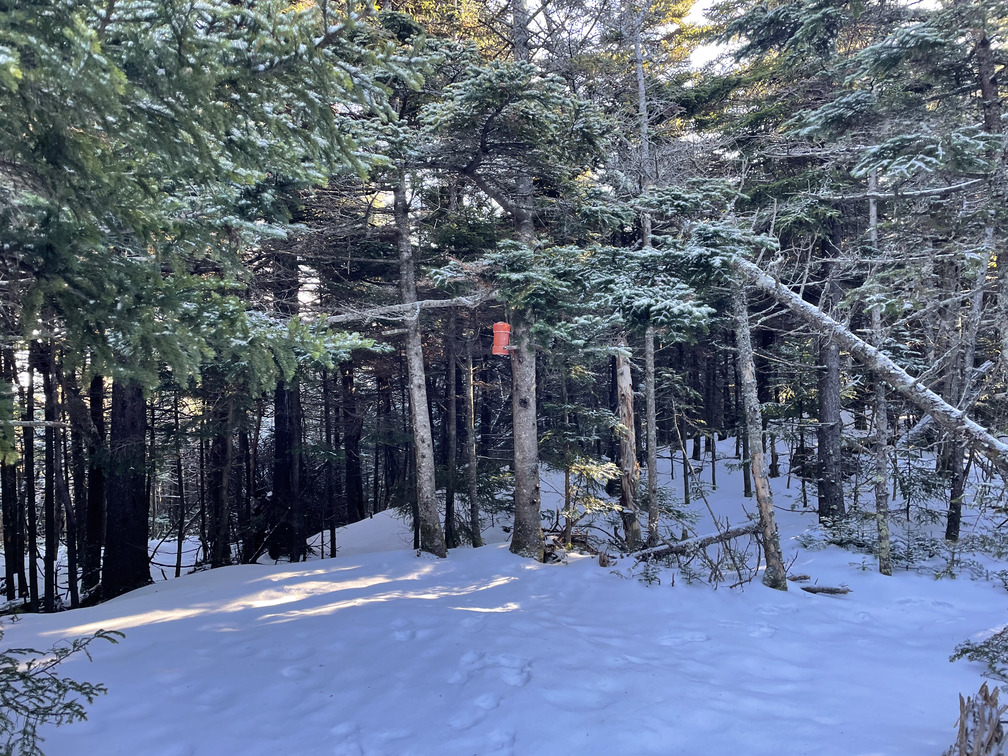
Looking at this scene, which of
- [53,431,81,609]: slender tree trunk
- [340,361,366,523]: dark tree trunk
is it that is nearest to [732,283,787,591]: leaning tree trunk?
[340,361,366,523]: dark tree trunk

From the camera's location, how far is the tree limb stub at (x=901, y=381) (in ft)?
17.8

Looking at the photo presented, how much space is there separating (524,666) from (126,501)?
877 cm

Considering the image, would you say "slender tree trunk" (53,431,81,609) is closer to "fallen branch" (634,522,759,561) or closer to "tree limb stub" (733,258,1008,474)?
"fallen branch" (634,522,759,561)

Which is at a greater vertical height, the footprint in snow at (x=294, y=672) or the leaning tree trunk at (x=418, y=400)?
the leaning tree trunk at (x=418, y=400)

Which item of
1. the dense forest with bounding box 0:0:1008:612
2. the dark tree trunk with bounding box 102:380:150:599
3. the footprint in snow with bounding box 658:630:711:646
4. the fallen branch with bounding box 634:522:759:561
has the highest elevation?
the dense forest with bounding box 0:0:1008:612

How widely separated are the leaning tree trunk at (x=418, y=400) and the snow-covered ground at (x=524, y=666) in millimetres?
1712

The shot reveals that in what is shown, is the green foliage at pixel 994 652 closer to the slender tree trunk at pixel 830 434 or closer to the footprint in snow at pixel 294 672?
the footprint in snow at pixel 294 672

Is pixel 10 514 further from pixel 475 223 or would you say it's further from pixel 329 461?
pixel 475 223

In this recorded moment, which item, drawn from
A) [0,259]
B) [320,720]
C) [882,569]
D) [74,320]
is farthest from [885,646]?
[0,259]

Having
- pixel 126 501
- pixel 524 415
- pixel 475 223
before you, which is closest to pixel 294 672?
pixel 524 415

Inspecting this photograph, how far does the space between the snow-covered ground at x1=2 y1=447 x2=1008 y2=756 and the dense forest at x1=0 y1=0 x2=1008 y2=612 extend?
1.82 meters

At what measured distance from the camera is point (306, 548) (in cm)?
1603

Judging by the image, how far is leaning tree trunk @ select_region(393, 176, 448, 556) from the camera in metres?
11.4

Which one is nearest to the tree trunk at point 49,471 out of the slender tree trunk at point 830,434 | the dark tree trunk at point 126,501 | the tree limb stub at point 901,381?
the dark tree trunk at point 126,501
